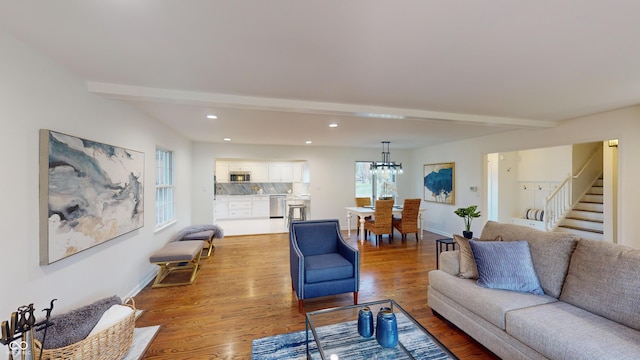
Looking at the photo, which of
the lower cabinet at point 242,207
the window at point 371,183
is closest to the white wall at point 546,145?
the window at point 371,183

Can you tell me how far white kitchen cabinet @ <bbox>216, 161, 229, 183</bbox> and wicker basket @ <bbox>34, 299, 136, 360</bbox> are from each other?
7.09 m

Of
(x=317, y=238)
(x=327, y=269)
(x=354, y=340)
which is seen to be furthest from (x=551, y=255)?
(x=317, y=238)

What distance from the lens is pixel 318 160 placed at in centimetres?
683

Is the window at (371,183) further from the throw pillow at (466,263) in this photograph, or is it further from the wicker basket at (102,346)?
the wicker basket at (102,346)

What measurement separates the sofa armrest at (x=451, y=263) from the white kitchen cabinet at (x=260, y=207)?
706 centimetres

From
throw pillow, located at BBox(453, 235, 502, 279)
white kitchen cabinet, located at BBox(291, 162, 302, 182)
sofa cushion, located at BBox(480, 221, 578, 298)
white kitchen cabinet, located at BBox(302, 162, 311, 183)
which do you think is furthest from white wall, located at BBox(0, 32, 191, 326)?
white kitchen cabinet, located at BBox(291, 162, 302, 182)

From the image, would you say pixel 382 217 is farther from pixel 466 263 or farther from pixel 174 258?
pixel 174 258

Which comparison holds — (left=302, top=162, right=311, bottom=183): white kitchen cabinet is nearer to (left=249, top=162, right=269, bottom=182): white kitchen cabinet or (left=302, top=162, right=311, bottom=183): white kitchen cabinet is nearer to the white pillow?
(left=249, top=162, right=269, bottom=182): white kitchen cabinet

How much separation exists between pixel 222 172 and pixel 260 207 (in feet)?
5.93

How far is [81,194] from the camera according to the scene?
2158mm

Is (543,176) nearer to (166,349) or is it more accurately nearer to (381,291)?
(381,291)

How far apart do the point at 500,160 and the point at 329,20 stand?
23.3 feet

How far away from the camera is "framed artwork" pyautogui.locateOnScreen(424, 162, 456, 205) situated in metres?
6.14

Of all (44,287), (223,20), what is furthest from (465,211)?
(44,287)
